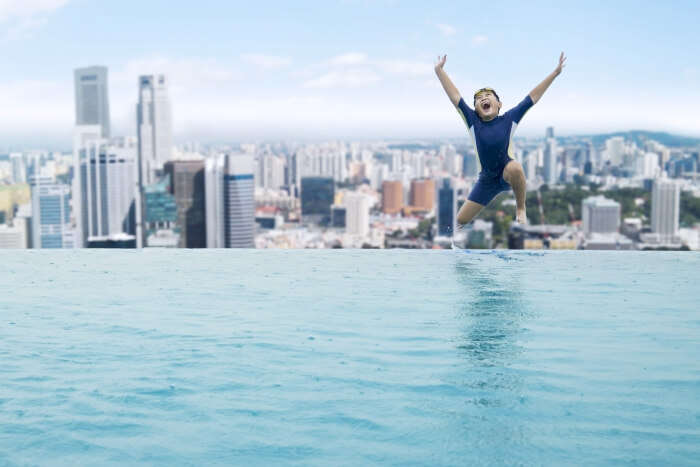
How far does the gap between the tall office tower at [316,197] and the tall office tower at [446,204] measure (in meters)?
8.87

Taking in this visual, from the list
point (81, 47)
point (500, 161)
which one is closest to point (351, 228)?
point (81, 47)

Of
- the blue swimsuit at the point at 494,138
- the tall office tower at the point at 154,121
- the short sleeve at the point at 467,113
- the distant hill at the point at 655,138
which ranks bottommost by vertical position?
the blue swimsuit at the point at 494,138

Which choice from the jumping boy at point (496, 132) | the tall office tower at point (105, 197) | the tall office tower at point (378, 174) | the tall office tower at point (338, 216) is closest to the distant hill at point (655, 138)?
the tall office tower at point (378, 174)

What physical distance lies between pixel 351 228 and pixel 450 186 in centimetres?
712

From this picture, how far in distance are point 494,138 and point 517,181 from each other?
0.26 metres

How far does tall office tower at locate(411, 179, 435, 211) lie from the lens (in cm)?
5628

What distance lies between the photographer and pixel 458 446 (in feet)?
6.55

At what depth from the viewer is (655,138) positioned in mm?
52312

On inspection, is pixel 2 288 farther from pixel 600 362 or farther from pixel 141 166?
pixel 141 166

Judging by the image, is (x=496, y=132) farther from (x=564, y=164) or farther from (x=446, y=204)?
(x=446, y=204)

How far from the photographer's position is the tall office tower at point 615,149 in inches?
2013

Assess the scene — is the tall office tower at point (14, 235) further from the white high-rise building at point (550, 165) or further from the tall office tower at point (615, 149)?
the tall office tower at point (615, 149)

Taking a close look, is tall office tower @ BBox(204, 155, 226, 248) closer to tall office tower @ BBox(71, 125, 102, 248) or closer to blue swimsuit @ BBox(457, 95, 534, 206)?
tall office tower @ BBox(71, 125, 102, 248)

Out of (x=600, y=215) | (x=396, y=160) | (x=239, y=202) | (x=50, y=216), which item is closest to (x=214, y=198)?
(x=239, y=202)
